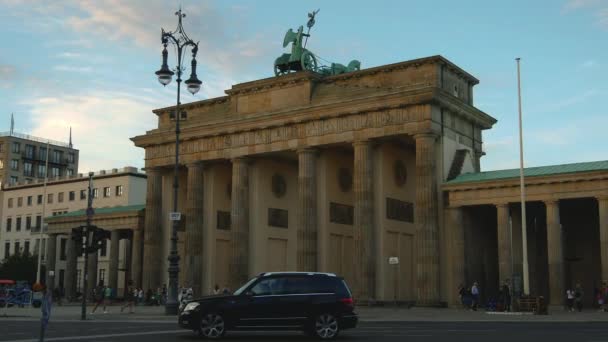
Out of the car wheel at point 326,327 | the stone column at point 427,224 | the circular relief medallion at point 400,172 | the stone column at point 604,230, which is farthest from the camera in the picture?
the circular relief medallion at point 400,172

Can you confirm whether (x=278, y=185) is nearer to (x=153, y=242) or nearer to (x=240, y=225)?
(x=240, y=225)

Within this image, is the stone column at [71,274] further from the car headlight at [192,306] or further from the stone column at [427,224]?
the car headlight at [192,306]

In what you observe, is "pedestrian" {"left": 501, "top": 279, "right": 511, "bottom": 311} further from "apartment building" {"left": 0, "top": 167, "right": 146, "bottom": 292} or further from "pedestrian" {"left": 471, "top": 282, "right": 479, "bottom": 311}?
"apartment building" {"left": 0, "top": 167, "right": 146, "bottom": 292}

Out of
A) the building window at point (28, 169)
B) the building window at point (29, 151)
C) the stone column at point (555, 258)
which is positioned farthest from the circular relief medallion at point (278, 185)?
the building window at point (29, 151)

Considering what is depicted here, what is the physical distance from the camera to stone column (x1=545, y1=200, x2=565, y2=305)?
1700 inches

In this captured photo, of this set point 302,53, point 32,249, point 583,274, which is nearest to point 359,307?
point 583,274

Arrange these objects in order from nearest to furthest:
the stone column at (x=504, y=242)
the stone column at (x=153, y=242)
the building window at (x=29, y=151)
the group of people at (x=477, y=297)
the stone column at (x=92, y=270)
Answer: the group of people at (x=477, y=297) → the stone column at (x=504, y=242) → the stone column at (x=153, y=242) → the stone column at (x=92, y=270) → the building window at (x=29, y=151)

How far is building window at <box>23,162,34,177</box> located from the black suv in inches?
4248

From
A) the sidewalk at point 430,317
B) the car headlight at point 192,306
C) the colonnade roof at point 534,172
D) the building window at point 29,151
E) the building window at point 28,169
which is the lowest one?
the sidewalk at point 430,317

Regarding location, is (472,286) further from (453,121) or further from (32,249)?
(32,249)

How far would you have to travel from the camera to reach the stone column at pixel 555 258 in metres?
43.2

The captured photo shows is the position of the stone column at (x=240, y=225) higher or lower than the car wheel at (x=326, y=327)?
higher

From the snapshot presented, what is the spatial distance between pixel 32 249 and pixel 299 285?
88232mm

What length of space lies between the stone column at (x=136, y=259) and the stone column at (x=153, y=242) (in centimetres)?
314
